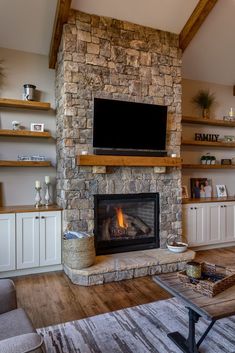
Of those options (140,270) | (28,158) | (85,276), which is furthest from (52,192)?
(140,270)

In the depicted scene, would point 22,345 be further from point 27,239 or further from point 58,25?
point 58,25

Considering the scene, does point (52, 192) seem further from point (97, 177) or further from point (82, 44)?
point (82, 44)

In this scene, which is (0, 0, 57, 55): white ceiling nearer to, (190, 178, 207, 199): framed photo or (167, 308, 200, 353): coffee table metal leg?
(190, 178, 207, 199): framed photo

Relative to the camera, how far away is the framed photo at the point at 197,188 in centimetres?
512

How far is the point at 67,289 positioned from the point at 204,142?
3.45 meters

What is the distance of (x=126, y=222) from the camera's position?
408 centimetres

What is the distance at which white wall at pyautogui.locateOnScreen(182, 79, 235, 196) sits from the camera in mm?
5195

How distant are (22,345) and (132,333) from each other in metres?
1.35

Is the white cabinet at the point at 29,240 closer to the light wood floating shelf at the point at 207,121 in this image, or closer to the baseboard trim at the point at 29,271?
the baseboard trim at the point at 29,271

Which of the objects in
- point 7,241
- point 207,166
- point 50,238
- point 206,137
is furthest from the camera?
point 206,137

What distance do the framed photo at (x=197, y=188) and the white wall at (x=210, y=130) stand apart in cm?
9

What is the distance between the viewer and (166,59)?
4.14 meters

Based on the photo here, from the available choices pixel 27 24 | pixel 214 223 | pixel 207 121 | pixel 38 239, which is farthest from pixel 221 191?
pixel 27 24

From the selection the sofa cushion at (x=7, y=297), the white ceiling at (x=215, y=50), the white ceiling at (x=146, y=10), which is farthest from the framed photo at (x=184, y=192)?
the sofa cushion at (x=7, y=297)
